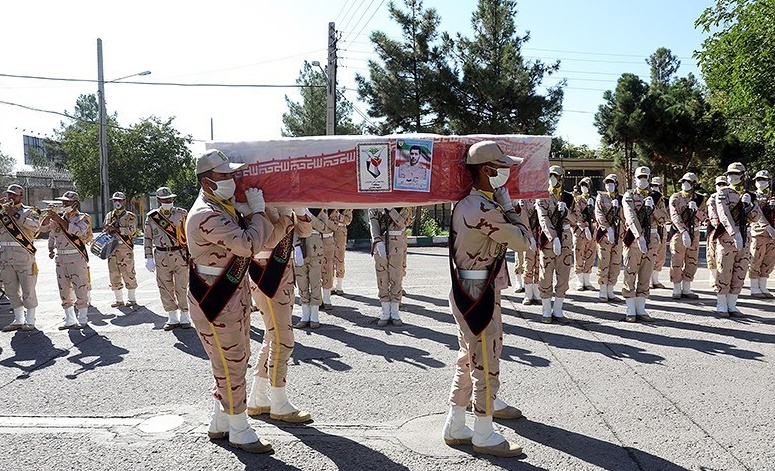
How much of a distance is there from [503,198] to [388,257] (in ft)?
14.7

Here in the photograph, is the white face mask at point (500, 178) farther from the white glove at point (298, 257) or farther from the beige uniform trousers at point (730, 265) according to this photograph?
the beige uniform trousers at point (730, 265)

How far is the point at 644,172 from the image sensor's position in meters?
8.84

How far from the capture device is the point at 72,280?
8.88 metres

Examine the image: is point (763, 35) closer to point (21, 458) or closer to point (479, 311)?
point (479, 311)

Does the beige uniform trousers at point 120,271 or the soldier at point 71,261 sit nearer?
the soldier at point 71,261

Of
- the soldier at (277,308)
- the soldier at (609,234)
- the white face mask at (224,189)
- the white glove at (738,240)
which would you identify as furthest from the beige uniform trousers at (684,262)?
the white face mask at (224,189)

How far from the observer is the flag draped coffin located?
4391mm

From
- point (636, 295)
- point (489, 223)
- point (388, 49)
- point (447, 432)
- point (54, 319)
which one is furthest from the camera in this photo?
point (388, 49)

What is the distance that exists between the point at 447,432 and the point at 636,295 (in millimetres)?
5179

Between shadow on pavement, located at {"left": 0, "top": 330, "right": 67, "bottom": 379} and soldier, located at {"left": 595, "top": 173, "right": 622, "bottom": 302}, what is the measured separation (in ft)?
26.7

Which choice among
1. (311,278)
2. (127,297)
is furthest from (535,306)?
(127,297)

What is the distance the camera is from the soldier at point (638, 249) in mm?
8359

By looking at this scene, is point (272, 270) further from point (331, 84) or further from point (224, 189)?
point (331, 84)

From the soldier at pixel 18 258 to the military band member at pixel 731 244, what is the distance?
9886 mm
